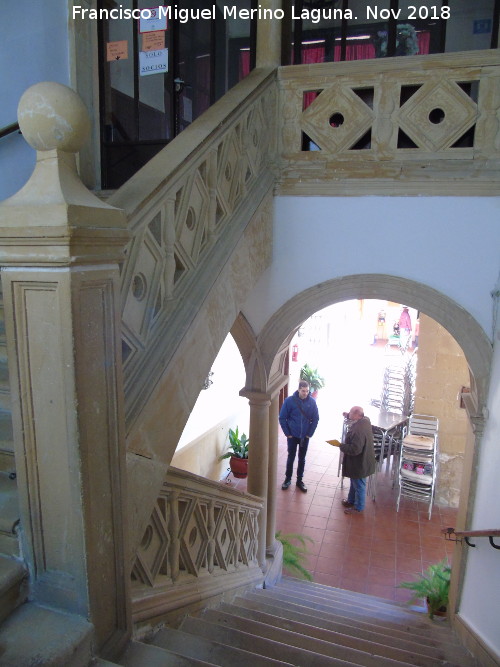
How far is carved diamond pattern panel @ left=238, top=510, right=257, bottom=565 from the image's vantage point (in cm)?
427

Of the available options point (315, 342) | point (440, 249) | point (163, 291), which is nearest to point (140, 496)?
point (163, 291)

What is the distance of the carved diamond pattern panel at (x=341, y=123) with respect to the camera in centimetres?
362

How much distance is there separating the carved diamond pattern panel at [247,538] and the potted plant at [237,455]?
3.31 m

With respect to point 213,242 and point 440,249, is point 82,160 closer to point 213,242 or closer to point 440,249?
point 213,242

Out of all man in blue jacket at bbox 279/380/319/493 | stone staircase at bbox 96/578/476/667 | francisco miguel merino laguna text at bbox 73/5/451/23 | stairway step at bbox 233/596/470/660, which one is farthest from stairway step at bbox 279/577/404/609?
francisco miguel merino laguna text at bbox 73/5/451/23

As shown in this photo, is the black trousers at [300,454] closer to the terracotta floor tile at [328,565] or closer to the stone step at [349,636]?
the terracotta floor tile at [328,565]

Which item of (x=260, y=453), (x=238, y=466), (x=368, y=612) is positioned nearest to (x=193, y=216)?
(x=260, y=453)

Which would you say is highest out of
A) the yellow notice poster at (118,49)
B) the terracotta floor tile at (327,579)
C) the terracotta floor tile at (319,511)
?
the yellow notice poster at (118,49)

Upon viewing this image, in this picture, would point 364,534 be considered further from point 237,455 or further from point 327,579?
point 237,455

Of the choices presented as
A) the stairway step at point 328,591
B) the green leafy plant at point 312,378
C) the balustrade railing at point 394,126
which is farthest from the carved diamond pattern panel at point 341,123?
the green leafy plant at point 312,378

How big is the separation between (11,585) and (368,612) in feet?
12.2

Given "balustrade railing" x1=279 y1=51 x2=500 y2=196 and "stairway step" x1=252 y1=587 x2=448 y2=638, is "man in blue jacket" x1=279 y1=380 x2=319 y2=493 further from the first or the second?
"balustrade railing" x1=279 y1=51 x2=500 y2=196

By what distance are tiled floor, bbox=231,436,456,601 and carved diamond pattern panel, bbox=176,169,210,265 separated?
15.1 feet

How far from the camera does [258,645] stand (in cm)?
247
